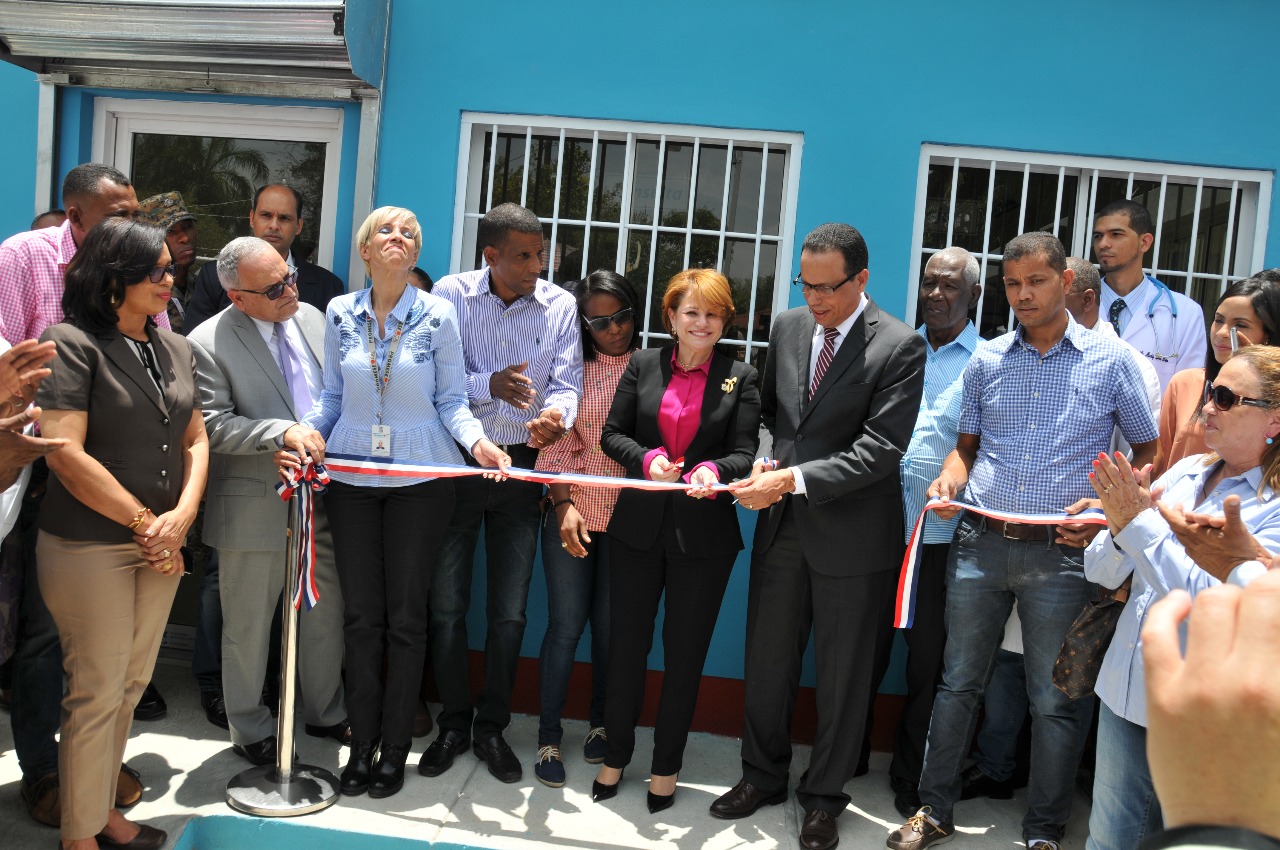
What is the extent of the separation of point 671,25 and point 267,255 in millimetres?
2396

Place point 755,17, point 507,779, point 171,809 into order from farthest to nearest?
point 755,17, point 507,779, point 171,809

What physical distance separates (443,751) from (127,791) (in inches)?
48.9

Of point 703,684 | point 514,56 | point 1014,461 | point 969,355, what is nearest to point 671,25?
point 514,56

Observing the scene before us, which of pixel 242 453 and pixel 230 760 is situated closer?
pixel 242 453

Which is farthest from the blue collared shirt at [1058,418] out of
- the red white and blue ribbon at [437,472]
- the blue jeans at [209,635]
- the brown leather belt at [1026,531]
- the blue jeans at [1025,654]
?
the blue jeans at [209,635]

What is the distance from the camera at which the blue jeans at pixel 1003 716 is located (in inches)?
175

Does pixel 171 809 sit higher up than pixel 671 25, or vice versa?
pixel 671 25

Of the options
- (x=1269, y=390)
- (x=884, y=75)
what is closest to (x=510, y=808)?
(x=1269, y=390)

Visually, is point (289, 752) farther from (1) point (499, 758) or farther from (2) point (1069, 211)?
(2) point (1069, 211)

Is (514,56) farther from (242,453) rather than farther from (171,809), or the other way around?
(171,809)

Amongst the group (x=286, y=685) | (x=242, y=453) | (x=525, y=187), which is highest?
(x=525, y=187)

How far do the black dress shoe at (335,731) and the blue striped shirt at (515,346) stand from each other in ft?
5.07

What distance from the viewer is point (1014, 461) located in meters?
3.92

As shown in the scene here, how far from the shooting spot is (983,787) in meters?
4.54
